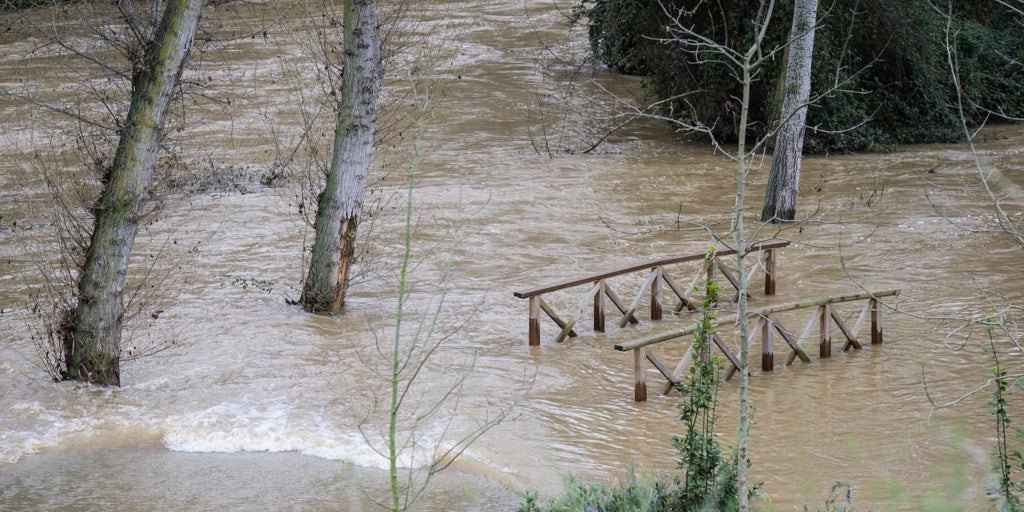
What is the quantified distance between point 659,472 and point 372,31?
6328mm

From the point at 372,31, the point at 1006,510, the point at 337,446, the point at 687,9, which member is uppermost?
the point at 687,9

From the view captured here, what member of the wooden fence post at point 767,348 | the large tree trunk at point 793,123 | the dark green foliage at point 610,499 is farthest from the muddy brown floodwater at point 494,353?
the dark green foliage at point 610,499

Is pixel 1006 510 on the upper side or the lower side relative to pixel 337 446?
upper

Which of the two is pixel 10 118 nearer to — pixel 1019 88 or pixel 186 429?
pixel 186 429

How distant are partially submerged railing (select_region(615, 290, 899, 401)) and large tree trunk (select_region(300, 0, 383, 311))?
3.88 metres

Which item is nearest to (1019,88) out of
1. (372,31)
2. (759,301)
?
(759,301)

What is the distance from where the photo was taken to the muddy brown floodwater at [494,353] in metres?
7.60

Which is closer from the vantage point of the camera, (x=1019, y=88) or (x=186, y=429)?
(x=186, y=429)

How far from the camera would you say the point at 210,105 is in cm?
2528

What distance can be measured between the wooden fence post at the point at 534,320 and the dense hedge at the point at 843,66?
10.4 m

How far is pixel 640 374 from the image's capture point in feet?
29.6

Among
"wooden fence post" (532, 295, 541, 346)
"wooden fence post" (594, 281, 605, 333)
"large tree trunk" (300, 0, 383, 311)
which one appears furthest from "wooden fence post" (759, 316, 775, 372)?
"large tree trunk" (300, 0, 383, 311)

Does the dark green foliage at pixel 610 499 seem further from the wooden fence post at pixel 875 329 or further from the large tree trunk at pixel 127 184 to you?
the wooden fence post at pixel 875 329

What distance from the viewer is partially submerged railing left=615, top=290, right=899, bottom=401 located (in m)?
8.95
